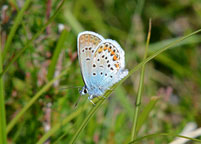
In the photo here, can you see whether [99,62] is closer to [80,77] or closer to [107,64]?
[107,64]

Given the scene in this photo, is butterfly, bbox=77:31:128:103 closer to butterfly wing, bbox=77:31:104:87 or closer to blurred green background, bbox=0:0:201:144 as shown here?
butterfly wing, bbox=77:31:104:87

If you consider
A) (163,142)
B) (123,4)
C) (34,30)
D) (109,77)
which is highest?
(123,4)

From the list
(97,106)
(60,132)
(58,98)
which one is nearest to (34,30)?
(58,98)

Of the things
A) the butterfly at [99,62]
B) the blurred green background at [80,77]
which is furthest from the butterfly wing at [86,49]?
the blurred green background at [80,77]

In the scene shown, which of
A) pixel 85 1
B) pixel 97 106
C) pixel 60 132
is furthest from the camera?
pixel 85 1

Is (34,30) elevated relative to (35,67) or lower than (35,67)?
elevated

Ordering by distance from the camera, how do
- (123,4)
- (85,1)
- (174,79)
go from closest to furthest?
(174,79), (85,1), (123,4)

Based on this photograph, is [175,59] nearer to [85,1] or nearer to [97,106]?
[85,1]

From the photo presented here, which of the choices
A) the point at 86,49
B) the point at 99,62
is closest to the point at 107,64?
the point at 99,62
